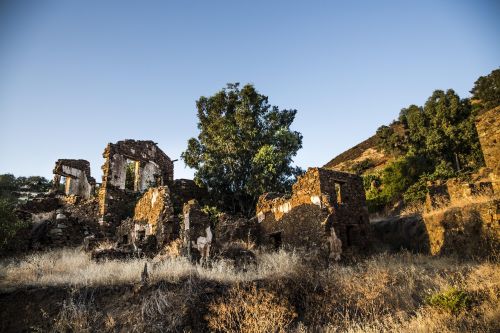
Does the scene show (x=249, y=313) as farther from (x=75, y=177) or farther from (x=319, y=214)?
(x=75, y=177)

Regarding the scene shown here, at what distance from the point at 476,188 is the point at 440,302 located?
36.5 ft

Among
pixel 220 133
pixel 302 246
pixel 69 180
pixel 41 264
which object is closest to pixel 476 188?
pixel 302 246

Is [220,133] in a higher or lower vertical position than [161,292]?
higher

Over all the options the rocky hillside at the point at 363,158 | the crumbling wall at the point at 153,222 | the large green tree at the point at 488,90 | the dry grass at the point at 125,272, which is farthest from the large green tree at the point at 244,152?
the large green tree at the point at 488,90

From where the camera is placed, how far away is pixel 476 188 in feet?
50.8

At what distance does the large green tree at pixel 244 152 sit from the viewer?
19312mm

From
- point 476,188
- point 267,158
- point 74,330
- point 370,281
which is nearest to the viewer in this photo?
point 74,330

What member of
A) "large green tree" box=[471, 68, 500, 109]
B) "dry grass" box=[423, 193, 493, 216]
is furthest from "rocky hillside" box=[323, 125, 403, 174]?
"dry grass" box=[423, 193, 493, 216]

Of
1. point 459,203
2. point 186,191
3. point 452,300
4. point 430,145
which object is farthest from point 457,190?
point 186,191

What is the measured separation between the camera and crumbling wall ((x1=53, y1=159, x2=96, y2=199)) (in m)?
21.5

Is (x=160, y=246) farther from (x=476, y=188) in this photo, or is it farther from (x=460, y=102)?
(x=460, y=102)

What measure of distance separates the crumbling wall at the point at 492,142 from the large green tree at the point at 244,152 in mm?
9870

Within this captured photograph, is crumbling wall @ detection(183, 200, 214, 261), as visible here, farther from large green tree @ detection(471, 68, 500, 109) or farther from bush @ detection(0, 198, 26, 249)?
large green tree @ detection(471, 68, 500, 109)

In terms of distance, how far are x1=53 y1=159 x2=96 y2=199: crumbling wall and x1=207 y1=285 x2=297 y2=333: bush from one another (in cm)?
1772
